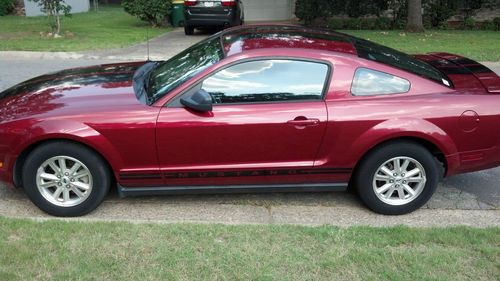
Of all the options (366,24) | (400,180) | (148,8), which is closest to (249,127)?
(400,180)

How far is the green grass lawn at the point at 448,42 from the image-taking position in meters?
12.5

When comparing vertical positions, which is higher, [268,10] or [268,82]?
[268,82]

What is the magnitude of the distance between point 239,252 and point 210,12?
12.7 metres

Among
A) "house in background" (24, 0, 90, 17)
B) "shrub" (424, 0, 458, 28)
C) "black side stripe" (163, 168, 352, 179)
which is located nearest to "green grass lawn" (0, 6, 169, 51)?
Result: "house in background" (24, 0, 90, 17)

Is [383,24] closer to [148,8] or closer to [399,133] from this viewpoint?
[148,8]

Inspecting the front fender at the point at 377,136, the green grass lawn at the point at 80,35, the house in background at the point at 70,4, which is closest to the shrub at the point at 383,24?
the green grass lawn at the point at 80,35

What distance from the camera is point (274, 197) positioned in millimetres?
4785

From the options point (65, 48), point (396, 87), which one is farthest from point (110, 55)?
point (396, 87)

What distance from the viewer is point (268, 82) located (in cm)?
421

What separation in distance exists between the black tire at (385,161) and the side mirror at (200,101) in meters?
1.36

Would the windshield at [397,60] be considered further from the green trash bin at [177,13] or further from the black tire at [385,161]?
the green trash bin at [177,13]

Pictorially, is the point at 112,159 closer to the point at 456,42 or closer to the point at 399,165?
the point at 399,165

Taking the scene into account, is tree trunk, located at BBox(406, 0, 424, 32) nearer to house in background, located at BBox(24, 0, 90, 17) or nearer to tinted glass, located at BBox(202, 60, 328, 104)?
tinted glass, located at BBox(202, 60, 328, 104)

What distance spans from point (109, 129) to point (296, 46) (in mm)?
1643
